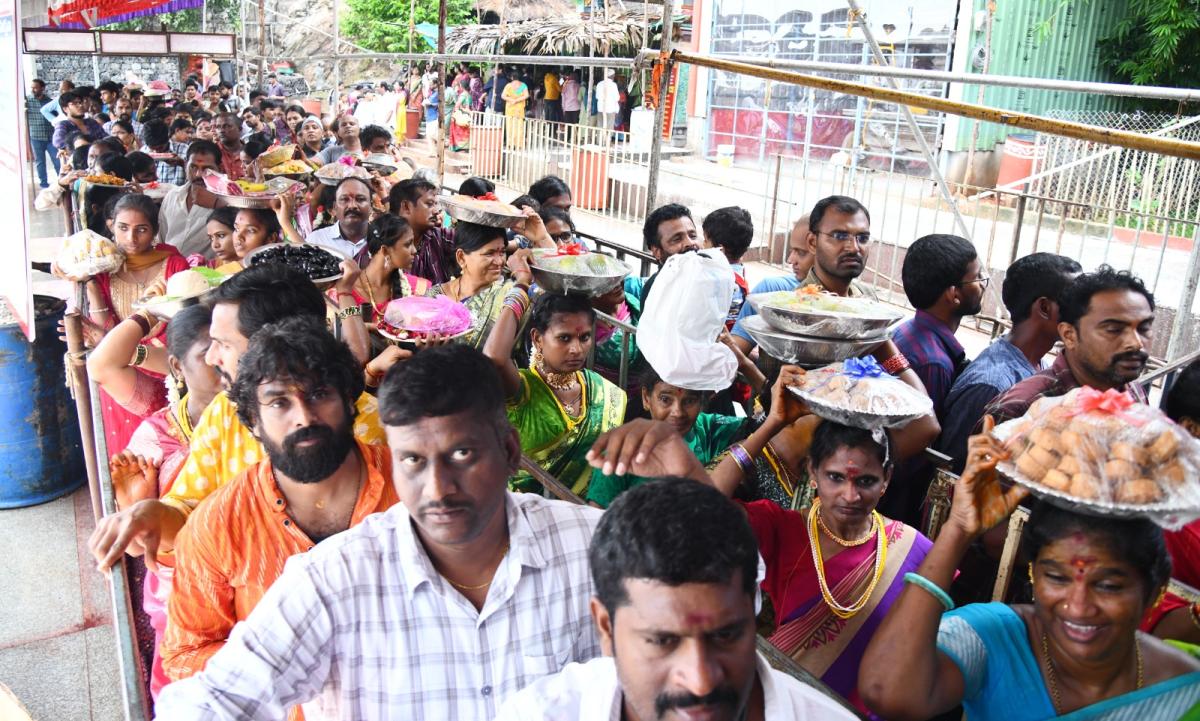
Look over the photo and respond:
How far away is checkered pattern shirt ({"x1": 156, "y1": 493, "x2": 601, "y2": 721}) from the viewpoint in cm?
184

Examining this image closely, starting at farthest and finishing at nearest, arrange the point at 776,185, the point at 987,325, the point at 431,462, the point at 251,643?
1. the point at 776,185
2. the point at 987,325
3. the point at 431,462
4. the point at 251,643

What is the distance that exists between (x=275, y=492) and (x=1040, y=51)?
1438cm

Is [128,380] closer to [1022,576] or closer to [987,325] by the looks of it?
[1022,576]

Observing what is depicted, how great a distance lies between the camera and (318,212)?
7512 mm

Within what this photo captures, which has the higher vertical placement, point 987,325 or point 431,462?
point 431,462

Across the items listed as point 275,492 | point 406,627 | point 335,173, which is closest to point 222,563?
point 275,492

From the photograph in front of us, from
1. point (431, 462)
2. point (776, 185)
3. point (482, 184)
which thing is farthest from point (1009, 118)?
point (776, 185)

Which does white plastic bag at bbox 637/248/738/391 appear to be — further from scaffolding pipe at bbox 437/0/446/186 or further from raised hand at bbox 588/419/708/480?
scaffolding pipe at bbox 437/0/446/186

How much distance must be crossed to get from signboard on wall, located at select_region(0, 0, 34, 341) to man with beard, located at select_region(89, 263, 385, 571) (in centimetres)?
52

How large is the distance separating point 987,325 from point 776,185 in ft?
7.72

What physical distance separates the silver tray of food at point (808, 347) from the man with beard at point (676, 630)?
4.70ft

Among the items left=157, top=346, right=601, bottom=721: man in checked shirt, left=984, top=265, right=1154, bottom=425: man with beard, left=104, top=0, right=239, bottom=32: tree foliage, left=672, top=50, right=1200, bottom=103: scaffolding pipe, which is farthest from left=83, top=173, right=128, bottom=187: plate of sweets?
left=104, top=0, right=239, bottom=32: tree foliage

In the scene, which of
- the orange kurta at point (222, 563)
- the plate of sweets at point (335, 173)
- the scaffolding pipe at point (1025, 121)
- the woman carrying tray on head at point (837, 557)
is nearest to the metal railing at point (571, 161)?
the plate of sweets at point (335, 173)

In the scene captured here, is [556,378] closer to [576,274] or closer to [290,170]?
[576,274]
